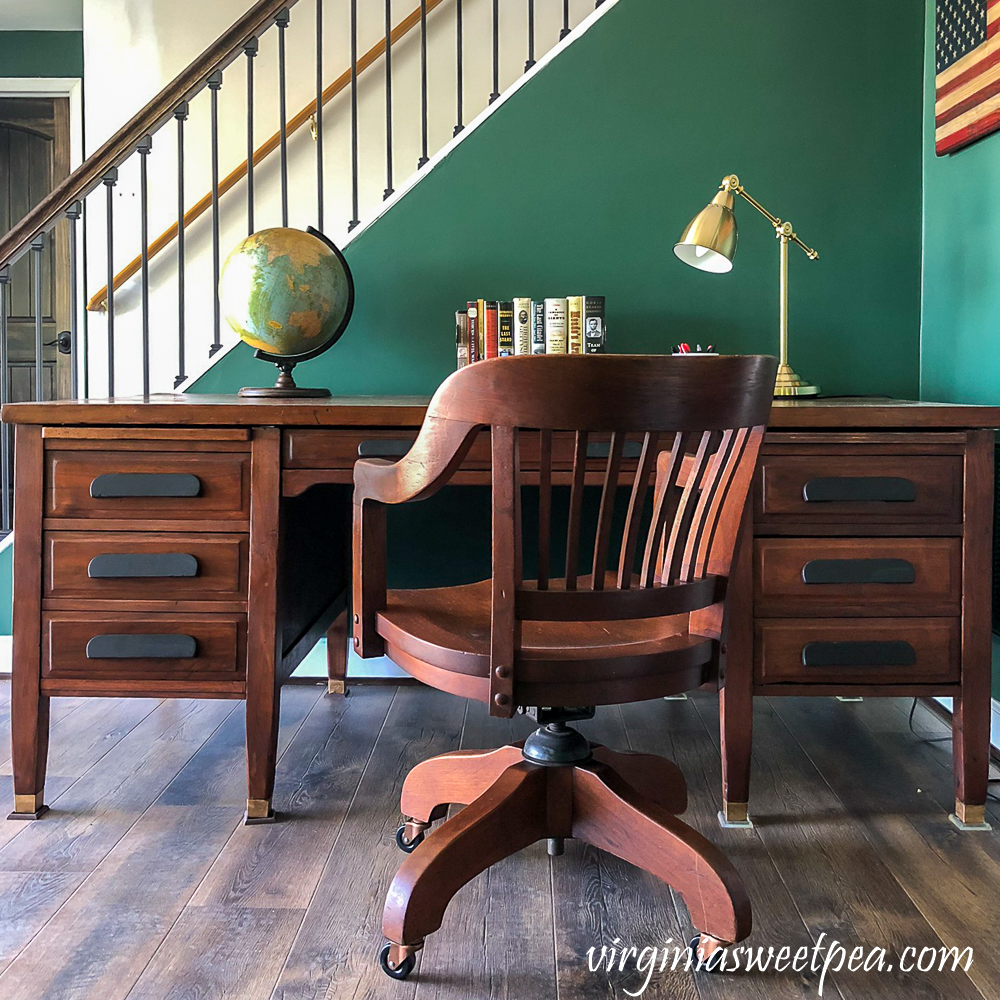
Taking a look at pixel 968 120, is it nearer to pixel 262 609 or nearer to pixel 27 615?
pixel 262 609

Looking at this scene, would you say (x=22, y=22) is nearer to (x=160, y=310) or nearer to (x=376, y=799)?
(x=160, y=310)

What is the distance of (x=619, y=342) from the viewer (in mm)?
2541

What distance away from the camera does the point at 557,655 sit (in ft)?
4.14

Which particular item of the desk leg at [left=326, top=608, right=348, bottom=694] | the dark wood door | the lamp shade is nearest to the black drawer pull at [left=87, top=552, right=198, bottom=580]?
the desk leg at [left=326, top=608, right=348, bottom=694]

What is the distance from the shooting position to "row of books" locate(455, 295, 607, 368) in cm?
232

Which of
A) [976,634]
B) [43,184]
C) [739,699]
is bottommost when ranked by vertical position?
[739,699]

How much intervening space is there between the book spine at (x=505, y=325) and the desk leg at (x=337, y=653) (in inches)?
32.8

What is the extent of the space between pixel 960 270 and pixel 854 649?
1.08 m

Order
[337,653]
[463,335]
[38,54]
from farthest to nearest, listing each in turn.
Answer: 1. [38,54]
2. [337,653]
3. [463,335]

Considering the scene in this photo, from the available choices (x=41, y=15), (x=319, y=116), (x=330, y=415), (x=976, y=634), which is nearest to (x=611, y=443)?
(x=330, y=415)

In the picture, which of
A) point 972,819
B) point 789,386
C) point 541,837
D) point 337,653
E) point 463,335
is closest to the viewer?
point 541,837

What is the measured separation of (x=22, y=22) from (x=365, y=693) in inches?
149

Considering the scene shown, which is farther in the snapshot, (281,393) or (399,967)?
(281,393)

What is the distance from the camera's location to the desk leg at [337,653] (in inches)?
101
